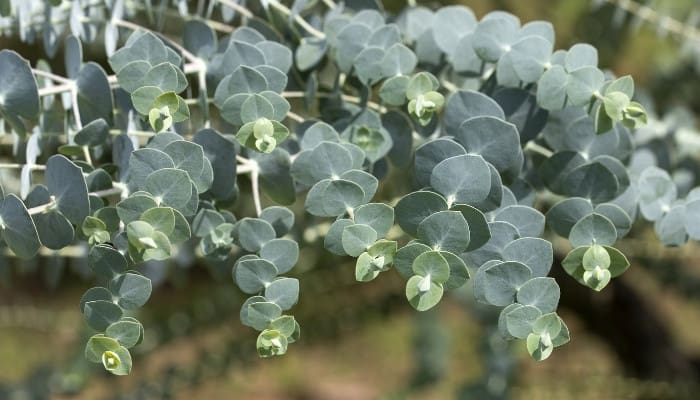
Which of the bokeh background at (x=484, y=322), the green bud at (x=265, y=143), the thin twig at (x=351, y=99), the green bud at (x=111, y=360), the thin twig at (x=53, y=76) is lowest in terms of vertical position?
the bokeh background at (x=484, y=322)

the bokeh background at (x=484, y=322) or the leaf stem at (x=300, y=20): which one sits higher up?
the leaf stem at (x=300, y=20)

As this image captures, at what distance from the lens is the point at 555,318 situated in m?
0.27

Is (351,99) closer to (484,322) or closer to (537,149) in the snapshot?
(537,149)

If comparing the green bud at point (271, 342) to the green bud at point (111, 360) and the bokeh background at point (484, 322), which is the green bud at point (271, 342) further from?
the bokeh background at point (484, 322)

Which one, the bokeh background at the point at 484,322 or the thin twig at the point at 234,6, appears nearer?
the thin twig at the point at 234,6

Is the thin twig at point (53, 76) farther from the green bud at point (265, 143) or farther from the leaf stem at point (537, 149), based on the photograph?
the leaf stem at point (537, 149)

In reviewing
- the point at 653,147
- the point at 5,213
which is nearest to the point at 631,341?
the point at 653,147

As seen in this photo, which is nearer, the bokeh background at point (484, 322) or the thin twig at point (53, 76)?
the thin twig at point (53, 76)

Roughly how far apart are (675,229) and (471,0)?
0.64 metres

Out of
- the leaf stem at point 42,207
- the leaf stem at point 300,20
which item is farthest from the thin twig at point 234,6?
the leaf stem at point 42,207

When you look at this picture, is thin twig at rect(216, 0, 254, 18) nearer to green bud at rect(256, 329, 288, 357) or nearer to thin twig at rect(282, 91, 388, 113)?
thin twig at rect(282, 91, 388, 113)

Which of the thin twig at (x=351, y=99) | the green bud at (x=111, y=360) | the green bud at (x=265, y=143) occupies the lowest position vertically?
the green bud at (x=111, y=360)

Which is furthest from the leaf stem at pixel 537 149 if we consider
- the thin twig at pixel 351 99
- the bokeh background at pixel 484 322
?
the bokeh background at pixel 484 322

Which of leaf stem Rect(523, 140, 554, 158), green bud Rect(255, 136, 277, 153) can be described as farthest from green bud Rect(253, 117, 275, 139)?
leaf stem Rect(523, 140, 554, 158)
